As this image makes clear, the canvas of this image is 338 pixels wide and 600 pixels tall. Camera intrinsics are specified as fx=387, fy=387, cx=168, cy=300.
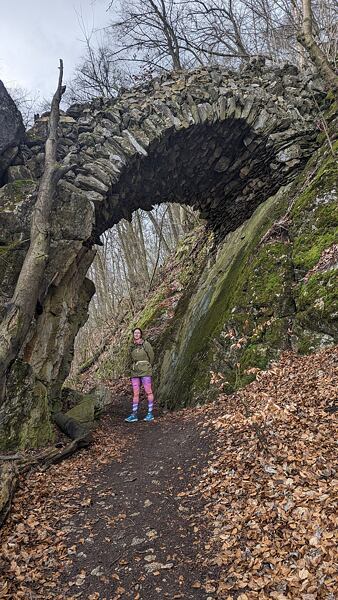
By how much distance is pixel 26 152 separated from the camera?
7578 mm

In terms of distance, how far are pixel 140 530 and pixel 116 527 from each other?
0.29 meters

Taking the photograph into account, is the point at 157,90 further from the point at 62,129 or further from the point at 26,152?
the point at 26,152

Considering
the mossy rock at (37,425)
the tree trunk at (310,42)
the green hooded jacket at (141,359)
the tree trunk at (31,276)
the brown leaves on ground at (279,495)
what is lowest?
the brown leaves on ground at (279,495)

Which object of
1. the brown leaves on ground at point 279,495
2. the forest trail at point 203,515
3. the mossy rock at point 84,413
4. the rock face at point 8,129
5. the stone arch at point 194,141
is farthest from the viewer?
the stone arch at point 194,141

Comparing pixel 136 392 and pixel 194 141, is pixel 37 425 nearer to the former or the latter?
pixel 136 392

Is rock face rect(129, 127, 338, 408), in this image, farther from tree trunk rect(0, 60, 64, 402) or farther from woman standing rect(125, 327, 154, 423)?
tree trunk rect(0, 60, 64, 402)

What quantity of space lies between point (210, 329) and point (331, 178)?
3.96 m

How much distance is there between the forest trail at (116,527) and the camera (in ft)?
10.6

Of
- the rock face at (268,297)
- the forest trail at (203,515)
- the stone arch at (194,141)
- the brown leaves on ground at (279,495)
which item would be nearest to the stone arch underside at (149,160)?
the stone arch at (194,141)

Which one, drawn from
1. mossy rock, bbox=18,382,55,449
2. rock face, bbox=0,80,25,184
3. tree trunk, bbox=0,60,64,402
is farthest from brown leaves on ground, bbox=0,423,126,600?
rock face, bbox=0,80,25,184

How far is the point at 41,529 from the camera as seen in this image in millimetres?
4035

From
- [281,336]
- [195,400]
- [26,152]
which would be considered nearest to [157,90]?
[26,152]

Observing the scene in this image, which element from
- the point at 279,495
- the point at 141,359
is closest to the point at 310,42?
the point at 141,359

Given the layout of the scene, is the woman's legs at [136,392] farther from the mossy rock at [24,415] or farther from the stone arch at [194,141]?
the stone arch at [194,141]
